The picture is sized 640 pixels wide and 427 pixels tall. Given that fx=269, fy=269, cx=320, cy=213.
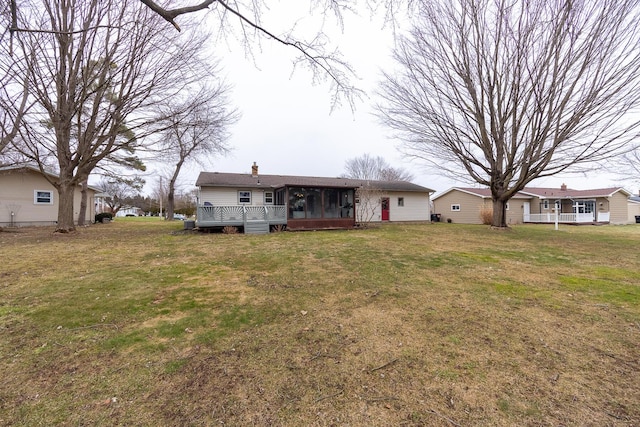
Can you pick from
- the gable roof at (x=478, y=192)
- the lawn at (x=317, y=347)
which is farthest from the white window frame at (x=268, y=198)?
the gable roof at (x=478, y=192)

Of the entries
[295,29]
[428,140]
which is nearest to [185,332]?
[295,29]

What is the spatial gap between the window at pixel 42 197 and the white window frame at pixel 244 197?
12294mm

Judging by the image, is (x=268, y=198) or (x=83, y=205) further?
(x=83, y=205)

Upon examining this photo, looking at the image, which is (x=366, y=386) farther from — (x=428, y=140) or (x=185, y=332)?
(x=428, y=140)

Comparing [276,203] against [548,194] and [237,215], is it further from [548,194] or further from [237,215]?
[548,194]

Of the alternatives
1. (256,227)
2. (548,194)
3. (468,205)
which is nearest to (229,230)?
(256,227)

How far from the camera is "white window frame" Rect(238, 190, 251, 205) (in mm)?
17469

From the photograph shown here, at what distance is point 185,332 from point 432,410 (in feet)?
8.92

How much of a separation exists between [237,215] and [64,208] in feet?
24.0

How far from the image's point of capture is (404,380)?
2.40 metres

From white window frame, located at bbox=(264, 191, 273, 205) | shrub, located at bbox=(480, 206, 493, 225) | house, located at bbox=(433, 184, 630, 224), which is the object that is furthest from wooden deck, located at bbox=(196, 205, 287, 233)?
house, located at bbox=(433, 184, 630, 224)

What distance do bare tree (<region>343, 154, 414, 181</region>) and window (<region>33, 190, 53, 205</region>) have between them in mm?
35410

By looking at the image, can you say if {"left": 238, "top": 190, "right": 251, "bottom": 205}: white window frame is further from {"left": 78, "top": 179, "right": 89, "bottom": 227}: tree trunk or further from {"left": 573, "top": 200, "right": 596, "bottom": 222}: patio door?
{"left": 573, "top": 200, "right": 596, "bottom": 222}: patio door

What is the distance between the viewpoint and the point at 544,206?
2636 centimetres
